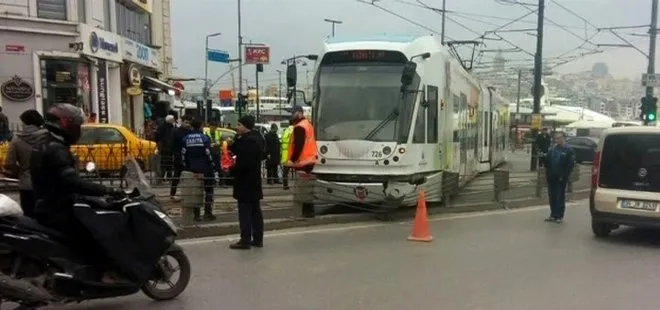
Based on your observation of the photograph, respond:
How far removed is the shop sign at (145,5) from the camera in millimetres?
31034

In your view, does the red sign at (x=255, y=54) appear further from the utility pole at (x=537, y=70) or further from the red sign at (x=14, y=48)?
the red sign at (x=14, y=48)

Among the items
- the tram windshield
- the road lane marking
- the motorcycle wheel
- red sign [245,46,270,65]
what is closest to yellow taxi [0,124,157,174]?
the tram windshield

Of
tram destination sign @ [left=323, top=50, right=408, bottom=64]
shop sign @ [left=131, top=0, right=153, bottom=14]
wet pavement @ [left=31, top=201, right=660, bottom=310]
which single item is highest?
shop sign @ [left=131, top=0, right=153, bottom=14]

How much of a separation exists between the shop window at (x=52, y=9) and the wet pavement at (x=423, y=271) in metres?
15.3

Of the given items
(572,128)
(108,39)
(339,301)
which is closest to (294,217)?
(339,301)

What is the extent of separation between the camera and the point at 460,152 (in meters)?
16.4

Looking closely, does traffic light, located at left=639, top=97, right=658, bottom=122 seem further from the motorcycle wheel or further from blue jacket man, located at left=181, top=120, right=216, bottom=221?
the motorcycle wheel

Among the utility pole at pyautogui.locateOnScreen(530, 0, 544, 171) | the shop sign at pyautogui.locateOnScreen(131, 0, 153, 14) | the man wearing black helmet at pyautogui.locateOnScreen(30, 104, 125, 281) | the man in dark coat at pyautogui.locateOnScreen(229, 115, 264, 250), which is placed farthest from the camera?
the shop sign at pyautogui.locateOnScreen(131, 0, 153, 14)

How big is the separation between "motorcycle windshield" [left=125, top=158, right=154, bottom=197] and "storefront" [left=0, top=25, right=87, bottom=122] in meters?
16.7

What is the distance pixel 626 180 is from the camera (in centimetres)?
1056

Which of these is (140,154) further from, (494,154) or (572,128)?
(572,128)

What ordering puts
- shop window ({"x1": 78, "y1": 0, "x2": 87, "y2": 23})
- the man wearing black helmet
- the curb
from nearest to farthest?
the man wearing black helmet, the curb, shop window ({"x1": 78, "y1": 0, "x2": 87, "y2": 23})

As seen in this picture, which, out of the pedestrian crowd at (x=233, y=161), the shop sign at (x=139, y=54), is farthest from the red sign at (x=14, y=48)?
the pedestrian crowd at (x=233, y=161)

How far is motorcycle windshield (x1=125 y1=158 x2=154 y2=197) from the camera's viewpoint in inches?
237
